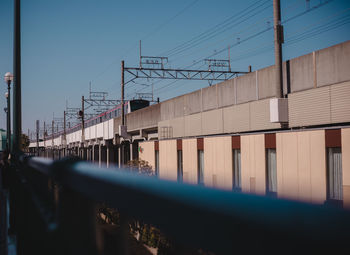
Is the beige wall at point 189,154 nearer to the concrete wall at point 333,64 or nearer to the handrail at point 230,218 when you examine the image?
the concrete wall at point 333,64

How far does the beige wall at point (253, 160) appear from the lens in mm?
17078

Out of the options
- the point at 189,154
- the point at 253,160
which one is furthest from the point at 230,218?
the point at 189,154

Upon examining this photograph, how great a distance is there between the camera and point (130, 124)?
3728 centimetres

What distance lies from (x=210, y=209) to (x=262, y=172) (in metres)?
16.9

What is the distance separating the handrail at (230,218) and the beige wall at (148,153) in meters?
28.3

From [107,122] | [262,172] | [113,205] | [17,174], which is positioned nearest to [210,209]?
[113,205]

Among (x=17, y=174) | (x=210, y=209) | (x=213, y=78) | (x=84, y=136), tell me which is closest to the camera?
(x=210, y=209)

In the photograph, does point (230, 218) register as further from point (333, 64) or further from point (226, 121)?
point (226, 121)

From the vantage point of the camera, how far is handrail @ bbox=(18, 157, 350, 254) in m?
0.57

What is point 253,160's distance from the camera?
1769 cm

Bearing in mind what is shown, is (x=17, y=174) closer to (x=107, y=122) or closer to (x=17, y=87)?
(x=17, y=87)

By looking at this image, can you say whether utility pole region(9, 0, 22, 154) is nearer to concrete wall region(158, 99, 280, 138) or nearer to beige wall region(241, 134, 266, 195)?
beige wall region(241, 134, 266, 195)

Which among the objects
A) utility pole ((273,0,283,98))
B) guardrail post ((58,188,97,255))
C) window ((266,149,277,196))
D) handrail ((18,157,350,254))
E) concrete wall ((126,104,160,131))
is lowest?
window ((266,149,277,196))

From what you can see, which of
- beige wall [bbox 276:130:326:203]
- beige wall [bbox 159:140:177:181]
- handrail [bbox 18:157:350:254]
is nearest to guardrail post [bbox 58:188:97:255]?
handrail [bbox 18:157:350:254]
